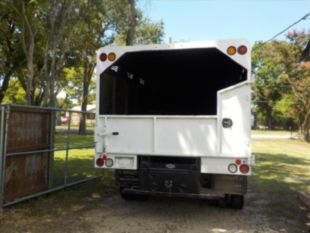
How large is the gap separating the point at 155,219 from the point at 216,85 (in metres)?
4.19

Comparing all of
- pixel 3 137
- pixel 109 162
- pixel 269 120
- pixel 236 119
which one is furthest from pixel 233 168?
pixel 269 120

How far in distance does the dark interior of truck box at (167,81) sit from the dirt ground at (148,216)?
1.80 meters

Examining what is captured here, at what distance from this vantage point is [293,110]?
32.2 m

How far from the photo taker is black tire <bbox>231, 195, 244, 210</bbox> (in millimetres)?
5742

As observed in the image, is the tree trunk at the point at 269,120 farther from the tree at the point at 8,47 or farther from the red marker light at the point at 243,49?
the red marker light at the point at 243,49

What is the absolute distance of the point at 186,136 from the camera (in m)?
4.97

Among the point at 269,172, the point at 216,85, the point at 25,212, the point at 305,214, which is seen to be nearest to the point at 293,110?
the point at 269,172

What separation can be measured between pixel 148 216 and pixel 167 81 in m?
3.73

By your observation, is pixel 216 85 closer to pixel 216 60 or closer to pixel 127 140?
pixel 216 60

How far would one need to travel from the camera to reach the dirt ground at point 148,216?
488cm

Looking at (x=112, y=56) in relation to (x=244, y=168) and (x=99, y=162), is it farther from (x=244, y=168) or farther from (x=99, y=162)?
(x=244, y=168)

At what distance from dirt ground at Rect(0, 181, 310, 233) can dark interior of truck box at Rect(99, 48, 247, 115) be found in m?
1.80

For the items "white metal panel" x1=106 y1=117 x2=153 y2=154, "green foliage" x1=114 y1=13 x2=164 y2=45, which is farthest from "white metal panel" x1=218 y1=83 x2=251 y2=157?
"green foliage" x1=114 y1=13 x2=164 y2=45

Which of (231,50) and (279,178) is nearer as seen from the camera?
(231,50)
